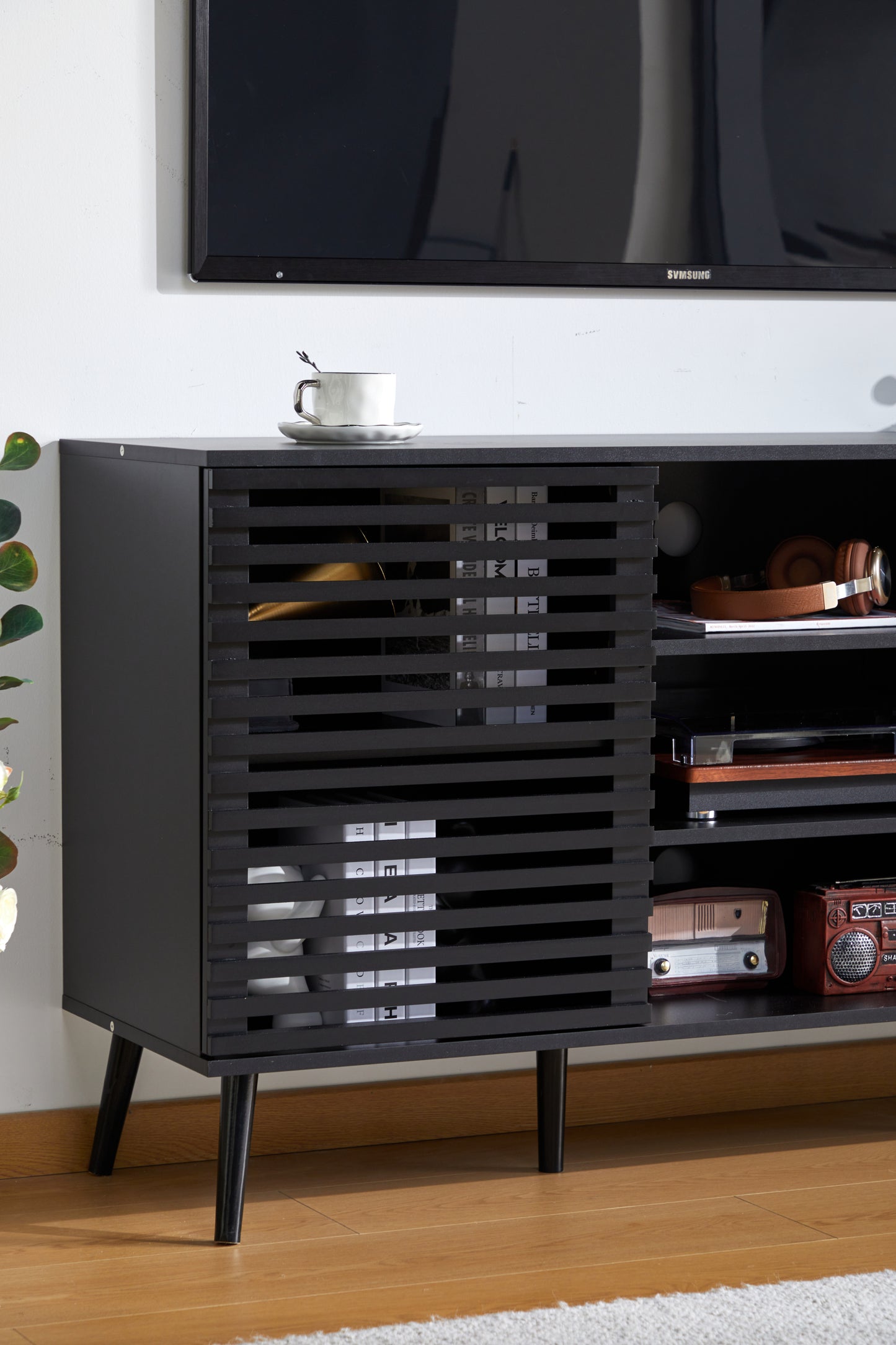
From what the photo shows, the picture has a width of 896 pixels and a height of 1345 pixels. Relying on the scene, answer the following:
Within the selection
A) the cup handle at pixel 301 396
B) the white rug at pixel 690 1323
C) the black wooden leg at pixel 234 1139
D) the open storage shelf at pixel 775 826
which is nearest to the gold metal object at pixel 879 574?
the open storage shelf at pixel 775 826

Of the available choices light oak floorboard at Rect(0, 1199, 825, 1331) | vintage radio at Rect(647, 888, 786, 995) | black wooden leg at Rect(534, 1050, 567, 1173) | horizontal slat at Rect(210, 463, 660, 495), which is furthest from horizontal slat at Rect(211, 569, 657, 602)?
light oak floorboard at Rect(0, 1199, 825, 1331)

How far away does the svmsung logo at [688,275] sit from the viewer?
251 centimetres

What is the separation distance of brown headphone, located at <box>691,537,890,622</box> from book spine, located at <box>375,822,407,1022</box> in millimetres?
507

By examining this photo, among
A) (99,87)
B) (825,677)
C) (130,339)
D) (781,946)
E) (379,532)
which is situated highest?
A: (99,87)

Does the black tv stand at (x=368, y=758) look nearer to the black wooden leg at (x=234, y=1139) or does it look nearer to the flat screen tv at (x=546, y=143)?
the black wooden leg at (x=234, y=1139)

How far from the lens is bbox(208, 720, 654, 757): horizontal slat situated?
192cm

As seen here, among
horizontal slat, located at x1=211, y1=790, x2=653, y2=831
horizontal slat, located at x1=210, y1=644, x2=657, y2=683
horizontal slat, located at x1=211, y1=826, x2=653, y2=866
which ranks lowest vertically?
horizontal slat, located at x1=211, y1=826, x2=653, y2=866

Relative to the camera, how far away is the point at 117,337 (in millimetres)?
2270

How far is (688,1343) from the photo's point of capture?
5.77 ft

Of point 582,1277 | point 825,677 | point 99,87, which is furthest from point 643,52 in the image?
point 582,1277

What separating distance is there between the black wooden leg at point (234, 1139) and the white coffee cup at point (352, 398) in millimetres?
748

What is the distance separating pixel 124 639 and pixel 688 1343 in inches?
38.6

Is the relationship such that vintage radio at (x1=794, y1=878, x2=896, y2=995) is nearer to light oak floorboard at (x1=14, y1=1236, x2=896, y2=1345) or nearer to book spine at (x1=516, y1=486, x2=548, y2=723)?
light oak floorboard at (x1=14, y1=1236, x2=896, y2=1345)

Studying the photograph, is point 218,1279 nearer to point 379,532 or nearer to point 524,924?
point 524,924
